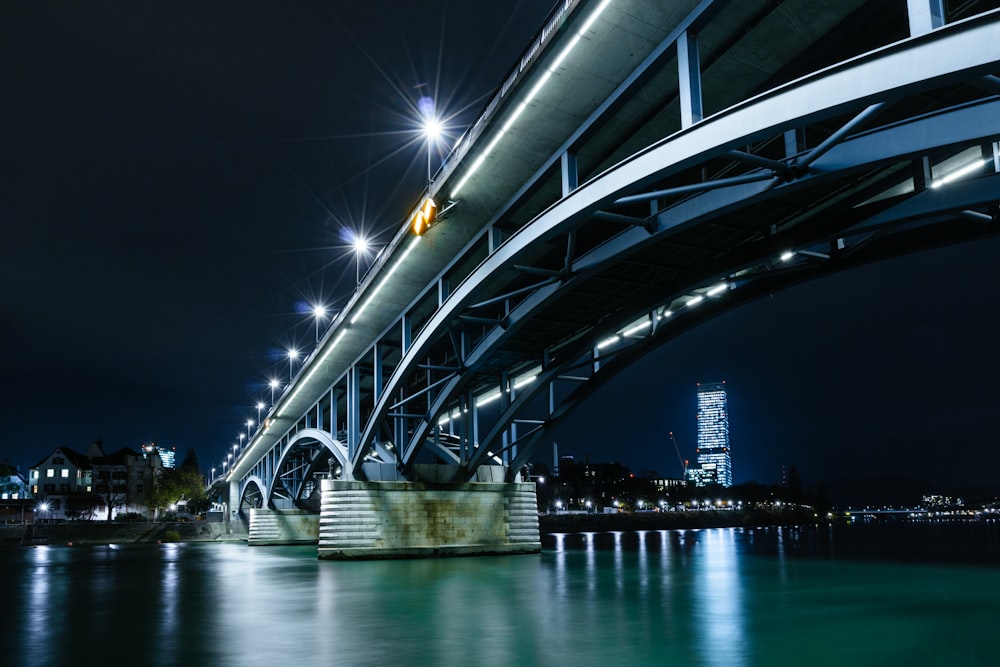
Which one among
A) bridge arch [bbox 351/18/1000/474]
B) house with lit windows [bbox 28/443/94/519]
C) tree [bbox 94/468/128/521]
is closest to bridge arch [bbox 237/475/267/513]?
tree [bbox 94/468/128/521]

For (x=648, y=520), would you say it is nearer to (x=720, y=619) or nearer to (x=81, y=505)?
(x=81, y=505)

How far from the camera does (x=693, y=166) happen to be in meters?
14.8

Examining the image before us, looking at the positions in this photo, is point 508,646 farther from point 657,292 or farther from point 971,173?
point 657,292

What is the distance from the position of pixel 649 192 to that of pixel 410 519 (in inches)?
877

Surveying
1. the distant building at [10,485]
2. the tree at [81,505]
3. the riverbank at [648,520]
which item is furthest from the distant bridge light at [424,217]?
the tree at [81,505]

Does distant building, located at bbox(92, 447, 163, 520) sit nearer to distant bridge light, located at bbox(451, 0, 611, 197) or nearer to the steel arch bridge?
the steel arch bridge

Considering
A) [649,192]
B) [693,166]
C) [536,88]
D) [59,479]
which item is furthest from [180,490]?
[693,166]

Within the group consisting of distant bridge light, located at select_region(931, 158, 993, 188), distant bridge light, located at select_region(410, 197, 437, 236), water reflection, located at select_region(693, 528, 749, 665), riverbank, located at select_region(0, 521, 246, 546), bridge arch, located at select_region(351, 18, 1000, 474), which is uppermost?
distant bridge light, located at select_region(410, 197, 437, 236)

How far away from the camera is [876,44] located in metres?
15.3

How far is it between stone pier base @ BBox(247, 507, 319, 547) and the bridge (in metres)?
42.4

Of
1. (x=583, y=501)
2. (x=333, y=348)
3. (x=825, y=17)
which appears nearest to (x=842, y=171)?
(x=825, y=17)

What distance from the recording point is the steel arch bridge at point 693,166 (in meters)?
11.6

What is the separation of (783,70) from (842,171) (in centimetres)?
388

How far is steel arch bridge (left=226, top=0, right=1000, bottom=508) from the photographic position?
11.6 m
